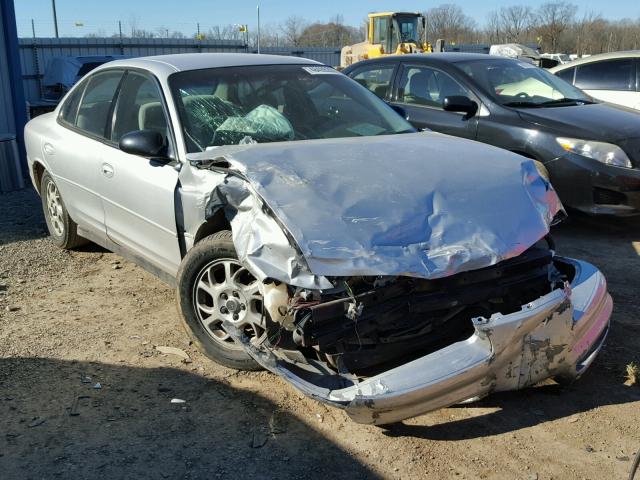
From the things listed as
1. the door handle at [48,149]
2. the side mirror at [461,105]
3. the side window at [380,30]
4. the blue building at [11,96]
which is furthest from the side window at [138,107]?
the side window at [380,30]

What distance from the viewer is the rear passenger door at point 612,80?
363 inches

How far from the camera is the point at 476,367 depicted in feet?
9.19

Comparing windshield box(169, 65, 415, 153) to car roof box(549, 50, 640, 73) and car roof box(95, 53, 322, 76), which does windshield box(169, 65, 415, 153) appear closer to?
car roof box(95, 53, 322, 76)

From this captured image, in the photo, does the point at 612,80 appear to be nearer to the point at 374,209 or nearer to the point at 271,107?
the point at 271,107

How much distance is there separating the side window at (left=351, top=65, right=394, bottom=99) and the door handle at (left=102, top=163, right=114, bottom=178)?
13.3ft

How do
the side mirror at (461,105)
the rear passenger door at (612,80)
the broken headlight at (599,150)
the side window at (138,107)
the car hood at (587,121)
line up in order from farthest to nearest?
the rear passenger door at (612,80) → the side mirror at (461,105) → the car hood at (587,121) → the broken headlight at (599,150) → the side window at (138,107)

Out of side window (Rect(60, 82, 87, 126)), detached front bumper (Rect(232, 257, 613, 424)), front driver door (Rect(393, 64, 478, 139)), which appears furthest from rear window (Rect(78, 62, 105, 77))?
detached front bumper (Rect(232, 257, 613, 424))

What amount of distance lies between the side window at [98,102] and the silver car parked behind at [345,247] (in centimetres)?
48

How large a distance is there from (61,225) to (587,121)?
199 inches

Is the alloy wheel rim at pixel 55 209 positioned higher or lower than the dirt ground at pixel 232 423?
higher

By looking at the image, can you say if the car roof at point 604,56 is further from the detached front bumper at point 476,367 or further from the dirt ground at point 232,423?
the detached front bumper at point 476,367

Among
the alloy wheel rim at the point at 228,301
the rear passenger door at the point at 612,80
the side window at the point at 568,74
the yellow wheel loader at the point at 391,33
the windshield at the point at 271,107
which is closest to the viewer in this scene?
the alloy wheel rim at the point at 228,301

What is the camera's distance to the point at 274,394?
3.46 metres

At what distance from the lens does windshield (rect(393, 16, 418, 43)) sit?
26.6m
